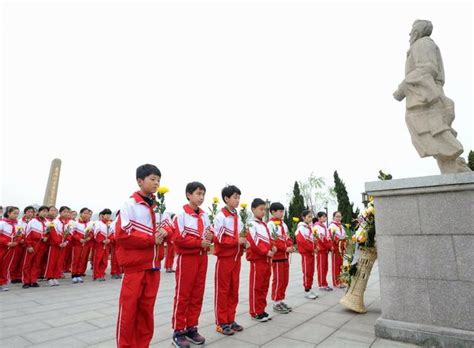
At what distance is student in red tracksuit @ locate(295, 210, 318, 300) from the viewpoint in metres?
6.86

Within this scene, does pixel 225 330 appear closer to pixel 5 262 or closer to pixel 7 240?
pixel 7 240

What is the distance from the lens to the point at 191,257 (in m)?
3.88

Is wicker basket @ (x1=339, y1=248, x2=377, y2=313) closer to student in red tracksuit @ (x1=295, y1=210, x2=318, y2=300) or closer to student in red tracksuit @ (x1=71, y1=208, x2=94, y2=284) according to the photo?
student in red tracksuit @ (x1=295, y1=210, x2=318, y2=300)

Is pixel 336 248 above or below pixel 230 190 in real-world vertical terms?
below

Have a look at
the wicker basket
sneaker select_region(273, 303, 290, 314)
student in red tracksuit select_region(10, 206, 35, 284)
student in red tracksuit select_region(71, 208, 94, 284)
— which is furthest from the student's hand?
student in red tracksuit select_region(10, 206, 35, 284)

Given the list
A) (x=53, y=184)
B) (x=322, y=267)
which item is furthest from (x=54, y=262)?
(x=53, y=184)

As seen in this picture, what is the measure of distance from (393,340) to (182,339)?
105 inches

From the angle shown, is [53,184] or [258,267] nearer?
Result: [258,267]

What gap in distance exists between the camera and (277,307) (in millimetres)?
5383

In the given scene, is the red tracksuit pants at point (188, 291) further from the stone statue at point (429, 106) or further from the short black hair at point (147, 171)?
the stone statue at point (429, 106)

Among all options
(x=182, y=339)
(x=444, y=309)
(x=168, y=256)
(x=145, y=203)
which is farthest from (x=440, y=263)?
(x=168, y=256)

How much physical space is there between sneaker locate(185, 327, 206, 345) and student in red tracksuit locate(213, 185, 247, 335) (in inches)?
17.9

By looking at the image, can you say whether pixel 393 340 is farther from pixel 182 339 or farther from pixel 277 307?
pixel 182 339

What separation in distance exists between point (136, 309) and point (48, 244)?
737 centimetres
